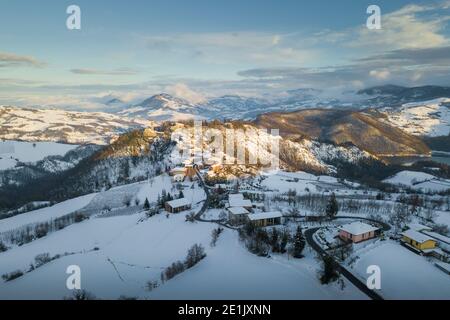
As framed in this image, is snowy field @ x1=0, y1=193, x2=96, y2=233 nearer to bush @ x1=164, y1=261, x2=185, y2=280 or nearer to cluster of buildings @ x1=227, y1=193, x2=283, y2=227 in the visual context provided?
cluster of buildings @ x1=227, y1=193, x2=283, y2=227

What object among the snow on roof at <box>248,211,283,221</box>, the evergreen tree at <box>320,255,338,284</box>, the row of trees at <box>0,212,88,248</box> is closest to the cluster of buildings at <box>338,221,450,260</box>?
the snow on roof at <box>248,211,283,221</box>

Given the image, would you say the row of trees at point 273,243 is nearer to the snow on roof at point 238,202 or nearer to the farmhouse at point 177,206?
the snow on roof at point 238,202

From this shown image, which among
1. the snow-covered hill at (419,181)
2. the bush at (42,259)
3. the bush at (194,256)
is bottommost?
the snow-covered hill at (419,181)

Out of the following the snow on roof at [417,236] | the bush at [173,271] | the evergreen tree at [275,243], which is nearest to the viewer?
the bush at [173,271]

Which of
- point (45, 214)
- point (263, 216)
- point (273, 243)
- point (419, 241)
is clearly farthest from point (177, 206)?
point (45, 214)

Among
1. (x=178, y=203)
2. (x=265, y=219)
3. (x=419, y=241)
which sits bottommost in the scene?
(x=419, y=241)

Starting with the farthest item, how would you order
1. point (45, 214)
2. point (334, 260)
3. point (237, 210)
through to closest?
point (45, 214), point (237, 210), point (334, 260)

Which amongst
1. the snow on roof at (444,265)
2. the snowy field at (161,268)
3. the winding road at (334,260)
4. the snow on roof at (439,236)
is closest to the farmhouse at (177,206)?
the winding road at (334,260)

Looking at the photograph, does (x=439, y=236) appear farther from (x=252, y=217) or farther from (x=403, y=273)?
(x=252, y=217)
